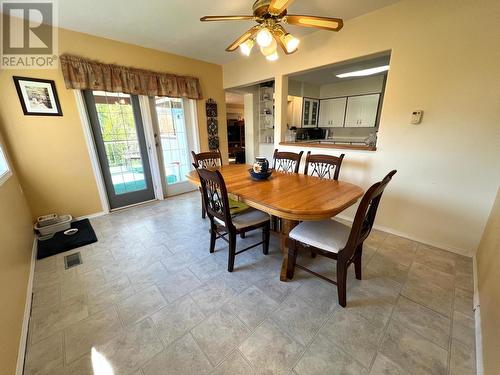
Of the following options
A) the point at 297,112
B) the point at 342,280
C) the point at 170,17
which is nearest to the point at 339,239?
the point at 342,280

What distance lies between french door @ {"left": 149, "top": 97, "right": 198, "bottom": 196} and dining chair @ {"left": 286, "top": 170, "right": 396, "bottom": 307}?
293cm

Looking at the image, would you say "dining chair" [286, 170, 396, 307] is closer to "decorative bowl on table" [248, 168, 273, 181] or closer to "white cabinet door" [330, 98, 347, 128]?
"decorative bowl on table" [248, 168, 273, 181]

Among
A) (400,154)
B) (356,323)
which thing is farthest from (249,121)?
(356,323)

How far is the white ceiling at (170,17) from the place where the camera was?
205 cm

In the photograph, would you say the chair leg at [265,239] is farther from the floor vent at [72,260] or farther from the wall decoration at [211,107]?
the wall decoration at [211,107]

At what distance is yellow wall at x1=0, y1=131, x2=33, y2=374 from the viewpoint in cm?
107

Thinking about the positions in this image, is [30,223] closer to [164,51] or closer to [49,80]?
[49,80]

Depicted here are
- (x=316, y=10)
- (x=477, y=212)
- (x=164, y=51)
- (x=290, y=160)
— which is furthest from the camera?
(x=164, y=51)

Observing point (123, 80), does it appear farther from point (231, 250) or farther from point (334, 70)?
point (334, 70)

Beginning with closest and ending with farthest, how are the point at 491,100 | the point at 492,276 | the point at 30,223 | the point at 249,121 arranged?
the point at 492,276 → the point at 491,100 → the point at 30,223 → the point at 249,121

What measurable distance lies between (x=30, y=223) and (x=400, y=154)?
4371 millimetres

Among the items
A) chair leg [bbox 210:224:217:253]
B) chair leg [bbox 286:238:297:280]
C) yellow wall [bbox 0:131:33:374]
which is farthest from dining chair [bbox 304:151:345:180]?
yellow wall [bbox 0:131:33:374]

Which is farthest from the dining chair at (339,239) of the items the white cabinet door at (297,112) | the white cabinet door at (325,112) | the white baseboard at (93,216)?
the white cabinet door at (325,112)

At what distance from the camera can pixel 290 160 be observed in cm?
265
